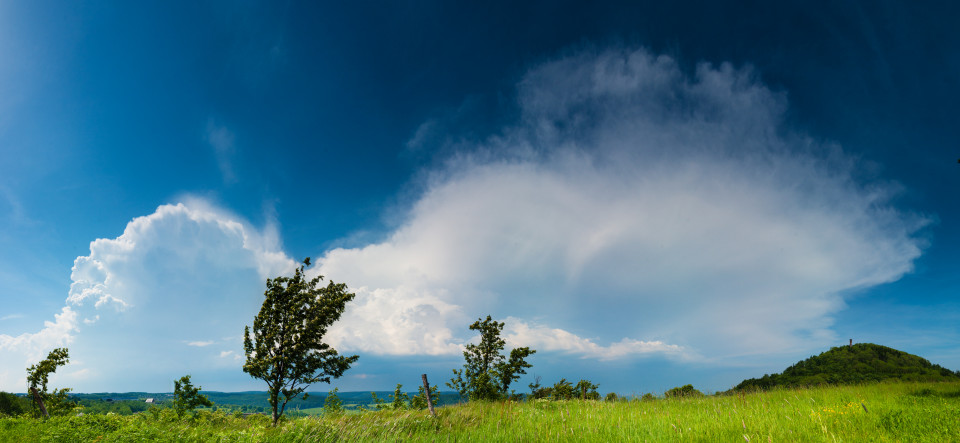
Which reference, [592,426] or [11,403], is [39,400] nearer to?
[592,426]

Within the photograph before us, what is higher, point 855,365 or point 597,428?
point 597,428

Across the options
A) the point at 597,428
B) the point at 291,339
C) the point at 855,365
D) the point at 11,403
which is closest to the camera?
the point at 597,428

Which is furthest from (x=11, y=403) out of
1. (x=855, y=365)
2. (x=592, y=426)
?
(x=855, y=365)

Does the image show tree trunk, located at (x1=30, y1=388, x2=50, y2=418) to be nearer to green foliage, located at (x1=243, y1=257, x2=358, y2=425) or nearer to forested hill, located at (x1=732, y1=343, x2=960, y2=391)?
green foliage, located at (x1=243, y1=257, x2=358, y2=425)

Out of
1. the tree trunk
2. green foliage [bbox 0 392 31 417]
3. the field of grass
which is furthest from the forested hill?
green foliage [bbox 0 392 31 417]

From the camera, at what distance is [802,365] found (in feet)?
250

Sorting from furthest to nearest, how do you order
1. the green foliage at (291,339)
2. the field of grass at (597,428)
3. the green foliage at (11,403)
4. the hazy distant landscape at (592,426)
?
1. the green foliage at (11,403)
2. the green foliage at (291,339)
3. the hazy distant landscape at (592,426)
4. the field of grass at (597,428)

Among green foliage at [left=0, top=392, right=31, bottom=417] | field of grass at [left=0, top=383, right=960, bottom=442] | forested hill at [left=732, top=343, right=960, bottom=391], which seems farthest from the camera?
forested hill at [left=732, top=343, right=960, bottom=391]

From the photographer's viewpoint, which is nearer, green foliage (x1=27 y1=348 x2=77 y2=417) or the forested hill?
green foliage (x1=27 y1=348 x2=77 y2=417)

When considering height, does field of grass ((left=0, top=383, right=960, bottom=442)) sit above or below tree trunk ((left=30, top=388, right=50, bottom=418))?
above

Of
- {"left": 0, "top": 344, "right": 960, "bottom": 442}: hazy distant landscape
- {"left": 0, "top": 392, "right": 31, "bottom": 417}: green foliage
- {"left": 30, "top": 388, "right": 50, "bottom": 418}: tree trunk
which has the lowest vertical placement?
{"left": 0, "top": 392, "right": 31, "bottom": 417}: green foliage

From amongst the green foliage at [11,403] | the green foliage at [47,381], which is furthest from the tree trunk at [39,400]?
the green foliage at [11,403]

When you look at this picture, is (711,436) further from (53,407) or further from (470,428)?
(53,407)

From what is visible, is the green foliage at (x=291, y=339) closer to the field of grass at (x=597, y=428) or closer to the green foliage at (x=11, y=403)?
the field of grass at (x=597, y=428)
